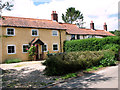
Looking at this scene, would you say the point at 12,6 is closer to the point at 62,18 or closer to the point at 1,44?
the point at 1,44

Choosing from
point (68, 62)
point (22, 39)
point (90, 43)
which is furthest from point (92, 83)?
point (22, 39)

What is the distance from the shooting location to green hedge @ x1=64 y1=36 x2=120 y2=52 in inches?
627

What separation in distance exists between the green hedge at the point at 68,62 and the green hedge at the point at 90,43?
388cm

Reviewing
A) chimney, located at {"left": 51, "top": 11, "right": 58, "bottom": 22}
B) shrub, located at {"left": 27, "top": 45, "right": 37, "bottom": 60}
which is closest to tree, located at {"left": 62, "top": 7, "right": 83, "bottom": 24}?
chimney, located at {"left": 51, "top": 11, "right": 58, "bottom": 22}

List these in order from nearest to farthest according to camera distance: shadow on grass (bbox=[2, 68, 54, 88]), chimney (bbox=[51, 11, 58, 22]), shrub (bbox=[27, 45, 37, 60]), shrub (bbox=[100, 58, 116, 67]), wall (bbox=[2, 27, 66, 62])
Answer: shadow on grass (bbox=[2, 68, 54, 88]) < shrub (bbox=[100, 58, 116, 67]) < wall (bbox=[2, 27, 66, 62]) < shrub (bbox=[27, 45, 37, 60]) < chimney (bbox=[51, 11, 58, 22])

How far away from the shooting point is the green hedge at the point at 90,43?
15.9 m

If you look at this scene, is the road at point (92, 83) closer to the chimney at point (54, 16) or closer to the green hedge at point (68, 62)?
the green hedge at point (68, 62)

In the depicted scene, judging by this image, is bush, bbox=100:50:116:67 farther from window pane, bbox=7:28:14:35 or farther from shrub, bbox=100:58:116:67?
window pane, bbox=7:28:14:35

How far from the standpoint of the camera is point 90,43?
18.4 m

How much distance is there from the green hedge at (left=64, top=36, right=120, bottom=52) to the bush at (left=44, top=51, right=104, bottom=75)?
5016mm

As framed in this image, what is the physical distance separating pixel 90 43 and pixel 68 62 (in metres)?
10.1

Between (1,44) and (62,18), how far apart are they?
116 feet

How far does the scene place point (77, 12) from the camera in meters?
49.2

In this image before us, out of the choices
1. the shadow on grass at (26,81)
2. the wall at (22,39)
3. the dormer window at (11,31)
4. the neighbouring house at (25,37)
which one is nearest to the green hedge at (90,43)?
the neighbouring house at (25,37)
